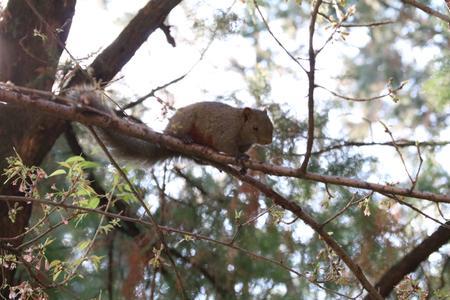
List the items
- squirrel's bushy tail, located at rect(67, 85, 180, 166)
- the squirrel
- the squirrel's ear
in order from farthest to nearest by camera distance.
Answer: the squirrel's ear, the squirrel, squirrel's bushy tail, located at rect(67, 85, 180, 166)

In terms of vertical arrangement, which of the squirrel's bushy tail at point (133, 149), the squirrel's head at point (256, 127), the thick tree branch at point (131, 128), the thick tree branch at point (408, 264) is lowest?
the thick tree branch at point (131, 128)

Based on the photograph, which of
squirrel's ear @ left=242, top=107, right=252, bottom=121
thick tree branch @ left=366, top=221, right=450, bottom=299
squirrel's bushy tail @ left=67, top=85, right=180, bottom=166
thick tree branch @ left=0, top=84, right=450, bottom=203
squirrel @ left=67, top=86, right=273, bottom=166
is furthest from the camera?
squirrel's ear @ left=242, top=107, right=252, bottom=121

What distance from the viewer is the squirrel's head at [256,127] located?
10.8 feet

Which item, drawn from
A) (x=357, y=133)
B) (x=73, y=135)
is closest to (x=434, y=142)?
(x=357, y=133)

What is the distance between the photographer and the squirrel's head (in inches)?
130

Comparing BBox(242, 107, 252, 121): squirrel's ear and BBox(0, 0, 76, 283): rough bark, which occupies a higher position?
BBox(242, 107, 252, 121): squirrel's ear

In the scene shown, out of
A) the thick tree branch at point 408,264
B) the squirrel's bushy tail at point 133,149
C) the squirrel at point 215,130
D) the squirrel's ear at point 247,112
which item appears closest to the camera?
the squirrel's bushy tail at point 133,149

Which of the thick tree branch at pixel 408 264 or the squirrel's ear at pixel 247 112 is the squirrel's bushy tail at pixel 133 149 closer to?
the squirrel's ear at pixel 247 112

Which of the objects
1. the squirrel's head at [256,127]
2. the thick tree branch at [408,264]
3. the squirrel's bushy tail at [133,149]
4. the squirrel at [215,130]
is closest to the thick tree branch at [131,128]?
the squirrel's bushy tail at [133,149]

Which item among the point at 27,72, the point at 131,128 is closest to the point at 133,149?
the point at 27,72

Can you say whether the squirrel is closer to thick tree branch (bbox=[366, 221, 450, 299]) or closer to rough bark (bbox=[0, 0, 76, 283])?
rough bark (bbox=[0, 0, 76, 283])

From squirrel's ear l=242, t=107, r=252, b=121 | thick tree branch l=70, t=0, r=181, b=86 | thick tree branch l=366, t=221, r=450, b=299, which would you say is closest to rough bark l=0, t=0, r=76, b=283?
thick tree branch l=70, t=0, r=181, b=86

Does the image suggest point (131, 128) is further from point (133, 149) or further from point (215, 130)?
point (215, 130)

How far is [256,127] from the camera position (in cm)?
331
